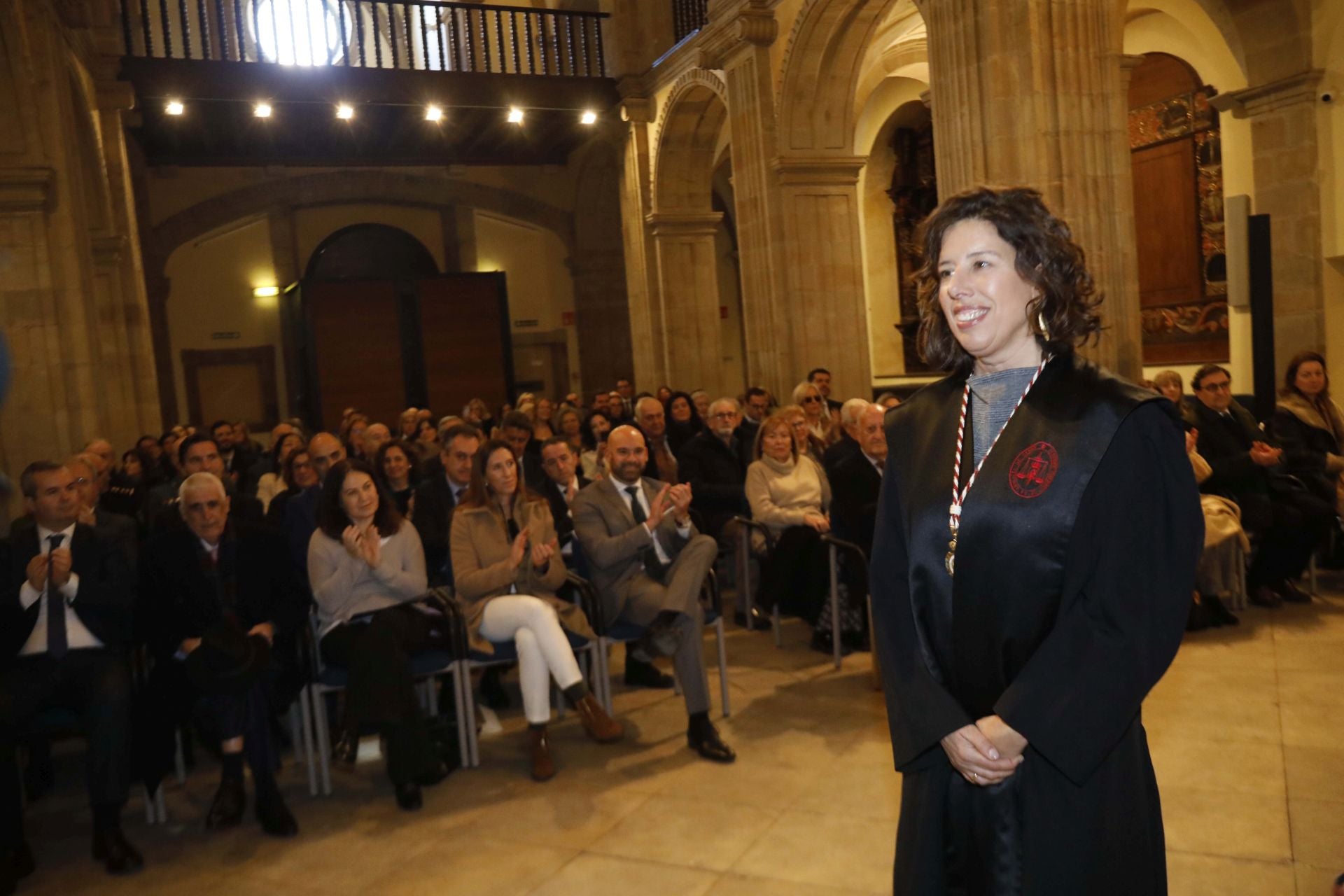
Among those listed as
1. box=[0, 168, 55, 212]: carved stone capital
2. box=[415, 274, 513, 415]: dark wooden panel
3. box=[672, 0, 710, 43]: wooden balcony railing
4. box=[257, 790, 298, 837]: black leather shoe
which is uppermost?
box=[672, 0, 710, 43]: wooden balcony railing

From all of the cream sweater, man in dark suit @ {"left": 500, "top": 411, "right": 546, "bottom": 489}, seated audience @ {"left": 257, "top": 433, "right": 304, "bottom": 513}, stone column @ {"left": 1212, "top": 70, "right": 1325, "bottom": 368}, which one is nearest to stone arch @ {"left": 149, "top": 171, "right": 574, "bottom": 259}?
seated audience @ {"left": 257, "top": 433, "right": 304, "bottom": 513}

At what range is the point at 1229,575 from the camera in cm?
582

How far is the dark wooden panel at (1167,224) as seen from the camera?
36.3 feet

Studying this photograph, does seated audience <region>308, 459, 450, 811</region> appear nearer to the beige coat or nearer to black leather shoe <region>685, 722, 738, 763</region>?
the beige coat

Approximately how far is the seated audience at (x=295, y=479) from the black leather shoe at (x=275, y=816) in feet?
6.48

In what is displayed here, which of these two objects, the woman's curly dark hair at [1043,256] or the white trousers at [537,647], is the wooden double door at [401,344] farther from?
the woman's curly dark hair at [1043,256]

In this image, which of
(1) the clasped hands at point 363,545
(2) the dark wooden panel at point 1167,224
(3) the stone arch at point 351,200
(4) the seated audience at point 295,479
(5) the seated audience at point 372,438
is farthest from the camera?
(3) the stone arch at point 351,200

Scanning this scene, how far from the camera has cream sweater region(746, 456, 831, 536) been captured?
6.02 meters

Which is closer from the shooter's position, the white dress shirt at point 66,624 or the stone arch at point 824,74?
the white dress shirt at point 66,624

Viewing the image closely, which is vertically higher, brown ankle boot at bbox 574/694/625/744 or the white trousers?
the white trousers

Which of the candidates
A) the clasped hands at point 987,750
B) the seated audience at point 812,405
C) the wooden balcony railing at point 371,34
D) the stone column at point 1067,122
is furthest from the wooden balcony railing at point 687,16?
the clasped hands at point 987,750

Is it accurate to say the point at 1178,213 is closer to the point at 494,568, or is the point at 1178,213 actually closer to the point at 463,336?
the point at 494,568

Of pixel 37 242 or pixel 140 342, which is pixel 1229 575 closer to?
pixel 37 242

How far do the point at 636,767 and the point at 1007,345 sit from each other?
297cm
